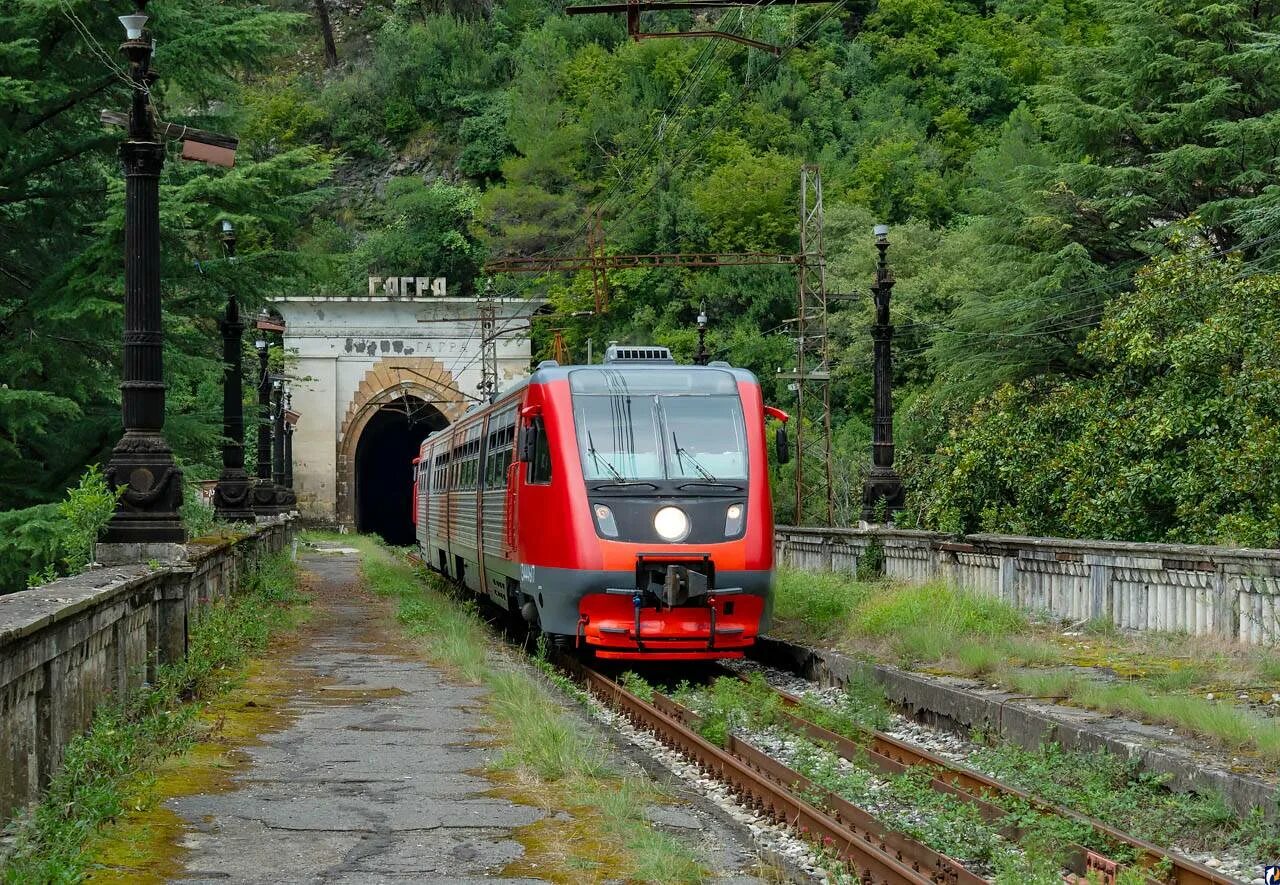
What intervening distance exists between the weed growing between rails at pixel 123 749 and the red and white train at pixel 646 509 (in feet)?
10.8

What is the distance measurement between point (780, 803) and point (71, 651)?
13.8 feet

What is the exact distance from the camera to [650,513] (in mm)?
15961

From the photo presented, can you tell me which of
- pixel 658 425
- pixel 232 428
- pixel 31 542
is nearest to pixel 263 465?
pixel 232 428

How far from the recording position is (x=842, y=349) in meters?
58.0

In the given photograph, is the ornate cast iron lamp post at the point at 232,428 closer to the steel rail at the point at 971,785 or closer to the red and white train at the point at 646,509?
the red and white train at the point at 646,509

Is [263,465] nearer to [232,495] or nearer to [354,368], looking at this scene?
[232,495]

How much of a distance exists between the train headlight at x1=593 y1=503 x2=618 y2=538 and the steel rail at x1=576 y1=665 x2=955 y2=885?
1751 millimetres

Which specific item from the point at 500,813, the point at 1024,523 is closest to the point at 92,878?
the point at 500,813

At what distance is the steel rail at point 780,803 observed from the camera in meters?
7.81

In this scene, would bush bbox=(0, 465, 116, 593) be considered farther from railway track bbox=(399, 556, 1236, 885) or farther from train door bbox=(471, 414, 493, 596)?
railway track bbox=(399, 556, 1236, 885)

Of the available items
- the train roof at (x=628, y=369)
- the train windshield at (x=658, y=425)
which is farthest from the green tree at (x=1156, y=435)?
the train windshield at (x=658, y=425)

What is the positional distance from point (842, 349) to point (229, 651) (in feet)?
144

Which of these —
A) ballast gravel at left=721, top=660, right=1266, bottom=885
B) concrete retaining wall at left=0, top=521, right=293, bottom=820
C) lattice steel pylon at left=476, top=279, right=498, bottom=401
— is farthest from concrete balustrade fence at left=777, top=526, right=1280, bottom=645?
lattice steel pylon at left=476, top=279, right=498, bottom=401

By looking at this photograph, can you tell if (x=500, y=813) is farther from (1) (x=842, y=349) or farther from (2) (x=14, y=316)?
(1) (x=842, y=349)
